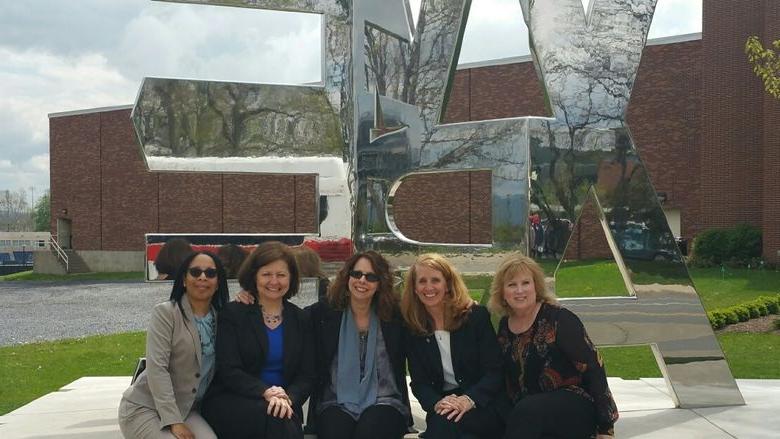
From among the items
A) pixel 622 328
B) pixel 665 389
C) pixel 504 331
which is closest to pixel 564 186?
pixel 622 328

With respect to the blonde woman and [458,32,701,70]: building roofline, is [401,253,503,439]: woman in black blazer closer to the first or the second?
the blonde woman

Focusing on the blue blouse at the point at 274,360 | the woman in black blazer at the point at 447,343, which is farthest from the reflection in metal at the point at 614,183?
the blue blouse at the point at 274,360

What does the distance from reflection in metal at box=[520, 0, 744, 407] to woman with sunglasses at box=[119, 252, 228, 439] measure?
8.22ft

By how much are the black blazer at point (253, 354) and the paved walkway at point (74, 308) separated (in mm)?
8269

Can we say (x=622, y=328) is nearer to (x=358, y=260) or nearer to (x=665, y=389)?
(x=665, y=389)

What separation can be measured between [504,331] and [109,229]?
3408 centimetres

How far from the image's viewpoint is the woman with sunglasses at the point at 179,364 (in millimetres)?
4102

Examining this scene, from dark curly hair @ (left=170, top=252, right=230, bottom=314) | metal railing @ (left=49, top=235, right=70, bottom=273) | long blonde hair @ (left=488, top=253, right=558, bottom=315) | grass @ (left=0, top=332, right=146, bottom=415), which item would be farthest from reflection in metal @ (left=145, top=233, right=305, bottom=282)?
metal railing @ (left=49, top=235, right=70, bottom=273)

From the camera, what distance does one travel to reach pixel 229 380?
13.8 ft

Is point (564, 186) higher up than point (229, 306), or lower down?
higher up

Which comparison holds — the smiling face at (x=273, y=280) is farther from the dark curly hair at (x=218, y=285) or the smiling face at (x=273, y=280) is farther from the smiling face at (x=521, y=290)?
the smiling face at (x=521, y=290)

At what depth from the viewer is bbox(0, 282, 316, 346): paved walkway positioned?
15680mm

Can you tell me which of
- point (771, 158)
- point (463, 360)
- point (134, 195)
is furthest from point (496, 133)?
point (134, 195)

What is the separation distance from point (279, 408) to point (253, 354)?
0.36 metres
